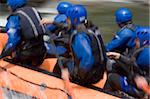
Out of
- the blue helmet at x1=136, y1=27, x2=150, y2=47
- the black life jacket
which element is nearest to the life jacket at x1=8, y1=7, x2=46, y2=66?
the black life jacket

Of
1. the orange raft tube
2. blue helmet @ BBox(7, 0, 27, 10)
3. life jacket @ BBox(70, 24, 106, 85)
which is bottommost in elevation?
the orange raft tube

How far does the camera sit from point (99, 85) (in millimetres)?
5945

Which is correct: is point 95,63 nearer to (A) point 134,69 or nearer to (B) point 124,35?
(A) point 134,69

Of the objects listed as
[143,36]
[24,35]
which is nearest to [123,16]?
[143,36]

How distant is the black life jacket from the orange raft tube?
0.43 metres

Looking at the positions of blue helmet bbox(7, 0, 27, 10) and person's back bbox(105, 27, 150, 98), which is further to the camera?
blue helmet bbox(7, 0, 27, 10)

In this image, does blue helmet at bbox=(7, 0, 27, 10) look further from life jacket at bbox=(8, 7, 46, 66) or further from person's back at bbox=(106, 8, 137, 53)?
person's back at bbox=(106, 8, 137, 53)

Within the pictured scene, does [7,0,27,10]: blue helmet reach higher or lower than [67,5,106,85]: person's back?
higher

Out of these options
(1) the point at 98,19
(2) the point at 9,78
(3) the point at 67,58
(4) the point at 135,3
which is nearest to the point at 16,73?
(2) the point at 9,78

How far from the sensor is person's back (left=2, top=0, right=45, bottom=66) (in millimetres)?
6188

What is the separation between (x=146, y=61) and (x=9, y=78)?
6.11ft

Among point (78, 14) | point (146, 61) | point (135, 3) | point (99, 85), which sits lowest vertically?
point (135, 3)

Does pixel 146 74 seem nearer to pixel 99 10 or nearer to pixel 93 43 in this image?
pixel 93 43

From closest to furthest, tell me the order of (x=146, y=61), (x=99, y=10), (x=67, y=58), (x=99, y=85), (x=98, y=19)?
(x=146, y=61) → (x=99, y=85) → (x=67, y=58) → (x=98, y=19) → (x=99, y=10)
